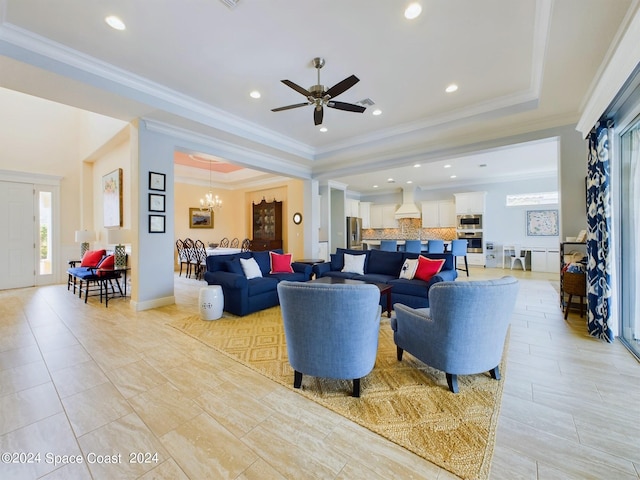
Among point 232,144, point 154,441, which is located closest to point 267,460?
point 154,441

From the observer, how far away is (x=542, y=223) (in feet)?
26.6

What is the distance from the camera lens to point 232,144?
17.0 ft

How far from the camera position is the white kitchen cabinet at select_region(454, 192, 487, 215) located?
8.66m

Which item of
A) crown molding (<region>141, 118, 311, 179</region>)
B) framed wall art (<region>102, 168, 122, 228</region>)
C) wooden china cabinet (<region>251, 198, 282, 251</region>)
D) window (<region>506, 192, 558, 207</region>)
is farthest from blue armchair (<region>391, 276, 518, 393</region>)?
window (<region>506, 192, 558, 207</region>)

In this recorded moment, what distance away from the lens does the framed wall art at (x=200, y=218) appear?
368 inches

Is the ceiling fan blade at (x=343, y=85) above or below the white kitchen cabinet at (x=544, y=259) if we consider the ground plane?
above

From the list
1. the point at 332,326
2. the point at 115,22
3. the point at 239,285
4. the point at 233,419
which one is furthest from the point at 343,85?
the point at 233,419

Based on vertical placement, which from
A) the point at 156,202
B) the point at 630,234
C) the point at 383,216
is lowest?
the point at 630,234

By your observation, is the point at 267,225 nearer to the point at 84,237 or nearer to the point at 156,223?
the point at 84,237

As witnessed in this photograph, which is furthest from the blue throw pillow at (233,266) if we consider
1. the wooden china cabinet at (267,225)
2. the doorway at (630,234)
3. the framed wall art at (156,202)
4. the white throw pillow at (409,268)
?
the doorway at (630,234)

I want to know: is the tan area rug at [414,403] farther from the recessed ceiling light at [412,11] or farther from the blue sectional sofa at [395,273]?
the recessed ceiling light at [412,11]

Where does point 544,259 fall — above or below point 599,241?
below

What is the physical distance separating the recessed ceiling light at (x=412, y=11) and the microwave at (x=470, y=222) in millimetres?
7757

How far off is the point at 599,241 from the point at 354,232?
7.27 m
